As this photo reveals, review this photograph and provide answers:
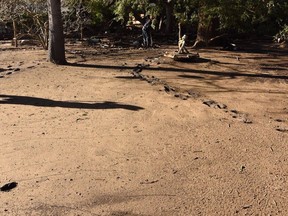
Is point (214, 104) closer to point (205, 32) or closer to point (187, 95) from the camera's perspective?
point (187, 95)

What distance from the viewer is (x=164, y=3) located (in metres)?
16.0

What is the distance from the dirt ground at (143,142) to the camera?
4.45 m

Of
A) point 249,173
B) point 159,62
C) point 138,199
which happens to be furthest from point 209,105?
point 159,62

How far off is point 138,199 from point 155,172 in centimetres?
67

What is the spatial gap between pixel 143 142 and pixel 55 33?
674cm

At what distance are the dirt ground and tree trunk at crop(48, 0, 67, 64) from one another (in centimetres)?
87

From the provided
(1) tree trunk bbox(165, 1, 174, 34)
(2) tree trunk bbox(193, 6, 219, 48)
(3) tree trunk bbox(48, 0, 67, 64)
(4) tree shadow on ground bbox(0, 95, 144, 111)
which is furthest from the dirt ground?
(1) tree trunk bbox(165, 1, 174, 34)

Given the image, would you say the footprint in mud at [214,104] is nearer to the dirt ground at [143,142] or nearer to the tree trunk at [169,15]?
the dirt ground at [143,142]

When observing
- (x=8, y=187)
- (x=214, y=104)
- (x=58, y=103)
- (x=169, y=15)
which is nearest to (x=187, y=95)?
(x=214, y=104)

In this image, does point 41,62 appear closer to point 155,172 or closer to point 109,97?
point 109,97

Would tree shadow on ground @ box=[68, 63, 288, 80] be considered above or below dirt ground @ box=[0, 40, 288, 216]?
above

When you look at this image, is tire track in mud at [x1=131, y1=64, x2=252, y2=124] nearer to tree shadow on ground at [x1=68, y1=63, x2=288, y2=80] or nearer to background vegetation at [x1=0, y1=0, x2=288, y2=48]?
tree shadow on ground at [x1=68, y1=63, x2=288, y2=80]

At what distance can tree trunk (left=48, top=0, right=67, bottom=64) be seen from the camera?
37.8 feet

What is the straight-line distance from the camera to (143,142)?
19.6 feet
